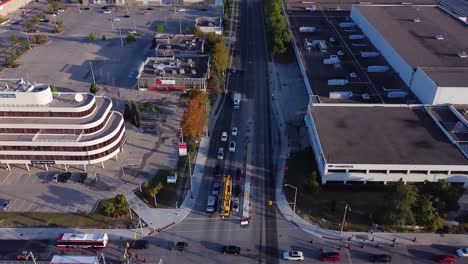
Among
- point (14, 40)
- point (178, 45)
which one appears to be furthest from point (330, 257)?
point (14, 40)

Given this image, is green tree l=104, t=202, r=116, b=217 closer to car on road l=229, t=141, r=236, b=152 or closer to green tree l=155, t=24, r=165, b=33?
car on road l=229, t=141, r=236, b=152

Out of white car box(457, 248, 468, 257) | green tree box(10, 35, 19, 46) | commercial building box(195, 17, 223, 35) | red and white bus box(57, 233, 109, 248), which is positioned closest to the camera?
white car box(457, 248, 468, 257)

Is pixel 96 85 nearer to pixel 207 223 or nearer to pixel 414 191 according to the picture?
pixel 207 223

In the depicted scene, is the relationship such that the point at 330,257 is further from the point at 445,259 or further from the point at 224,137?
the point at 224,137

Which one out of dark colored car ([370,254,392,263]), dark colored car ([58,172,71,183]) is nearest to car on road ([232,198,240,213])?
dark colored car ([370,254,392,263])

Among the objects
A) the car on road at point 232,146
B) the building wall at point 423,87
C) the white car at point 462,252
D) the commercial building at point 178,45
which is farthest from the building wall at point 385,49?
the commercial building at point 178,45

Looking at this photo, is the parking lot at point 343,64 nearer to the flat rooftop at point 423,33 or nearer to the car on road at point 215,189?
the flat rooftop at point 423,33
